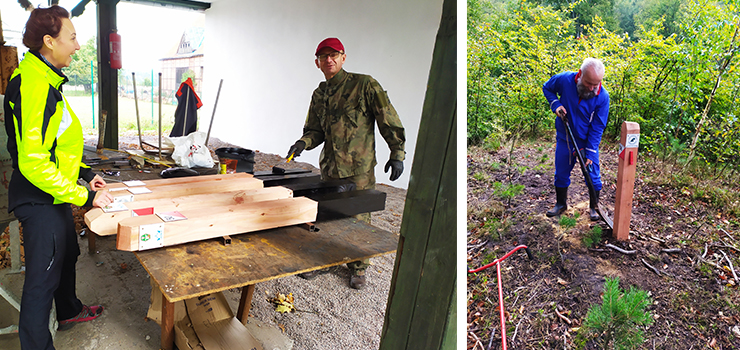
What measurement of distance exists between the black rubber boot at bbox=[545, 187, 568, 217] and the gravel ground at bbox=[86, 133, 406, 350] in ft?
3.35

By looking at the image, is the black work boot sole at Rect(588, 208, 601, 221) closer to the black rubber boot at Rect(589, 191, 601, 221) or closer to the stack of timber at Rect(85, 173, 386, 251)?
the black rubber boot at Rect(589, 191, 601, 221)

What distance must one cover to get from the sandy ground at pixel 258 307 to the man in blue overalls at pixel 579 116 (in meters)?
1.13

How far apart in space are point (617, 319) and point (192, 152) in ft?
10.0

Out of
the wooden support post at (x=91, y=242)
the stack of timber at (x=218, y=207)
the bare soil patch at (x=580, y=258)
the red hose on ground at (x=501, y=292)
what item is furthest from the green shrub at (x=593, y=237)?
the wooden support post at (x=91, y=242)

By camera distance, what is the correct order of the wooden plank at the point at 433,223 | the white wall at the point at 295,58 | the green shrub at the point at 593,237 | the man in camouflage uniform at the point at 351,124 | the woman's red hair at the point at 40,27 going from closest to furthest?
1. the wooden plank at the point at 433,223
2. the woman's red hair at the point at 40,27
3. the green shrub at the point at 593,237
4. the man in camouflage uniform at the point at 351,124
5. the white wall at the point at 295,58

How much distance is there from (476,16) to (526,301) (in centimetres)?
150

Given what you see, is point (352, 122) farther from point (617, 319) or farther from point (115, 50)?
point (115, 50)

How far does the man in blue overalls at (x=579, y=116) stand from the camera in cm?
204

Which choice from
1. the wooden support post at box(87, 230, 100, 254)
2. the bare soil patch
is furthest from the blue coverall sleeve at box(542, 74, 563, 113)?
the wooden support post at box(87, 230, 100, 254)

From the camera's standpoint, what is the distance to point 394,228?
4168 millimetres

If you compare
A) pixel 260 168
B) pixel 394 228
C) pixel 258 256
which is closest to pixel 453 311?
pixel 258 256

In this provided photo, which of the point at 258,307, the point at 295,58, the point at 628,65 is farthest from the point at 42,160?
the point at 295,58

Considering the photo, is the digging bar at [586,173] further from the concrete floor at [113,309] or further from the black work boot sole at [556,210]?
the concrete floor at [113,309]

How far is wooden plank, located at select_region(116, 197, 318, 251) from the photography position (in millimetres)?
1450
